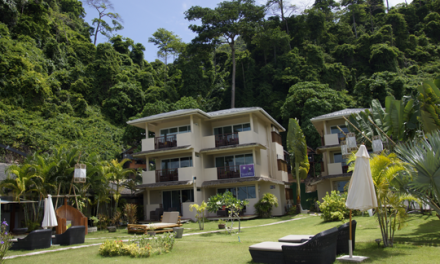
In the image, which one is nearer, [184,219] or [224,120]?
[184,219]

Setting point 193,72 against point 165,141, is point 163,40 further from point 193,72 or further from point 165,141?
point 165,141

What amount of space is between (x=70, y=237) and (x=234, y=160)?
50.1ft

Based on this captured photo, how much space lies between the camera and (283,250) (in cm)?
723

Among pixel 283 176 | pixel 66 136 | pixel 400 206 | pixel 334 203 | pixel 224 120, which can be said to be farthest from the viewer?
pixel 66 136

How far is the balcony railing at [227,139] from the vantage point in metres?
25.6

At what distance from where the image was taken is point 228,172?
81.8 feet

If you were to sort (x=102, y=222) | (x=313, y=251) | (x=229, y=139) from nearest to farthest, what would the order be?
(x=313, y=251), (x=102, y=222), (x=229, y=139)

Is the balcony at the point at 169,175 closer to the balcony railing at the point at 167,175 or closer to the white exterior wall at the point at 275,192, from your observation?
the balcony railing at the point at 167,175

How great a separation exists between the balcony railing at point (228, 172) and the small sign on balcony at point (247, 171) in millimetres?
546

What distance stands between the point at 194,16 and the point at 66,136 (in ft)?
80.4

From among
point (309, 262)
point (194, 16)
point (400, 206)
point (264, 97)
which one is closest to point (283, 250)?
point (309, 262)

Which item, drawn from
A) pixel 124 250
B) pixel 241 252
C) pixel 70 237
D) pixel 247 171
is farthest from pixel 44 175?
pixel 241 252

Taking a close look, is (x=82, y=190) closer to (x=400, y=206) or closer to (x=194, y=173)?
(x=194, y=173)

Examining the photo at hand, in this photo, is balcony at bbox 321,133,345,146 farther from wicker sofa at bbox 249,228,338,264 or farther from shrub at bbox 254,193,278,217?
wicker sofa at bbox 249,228,338,264
